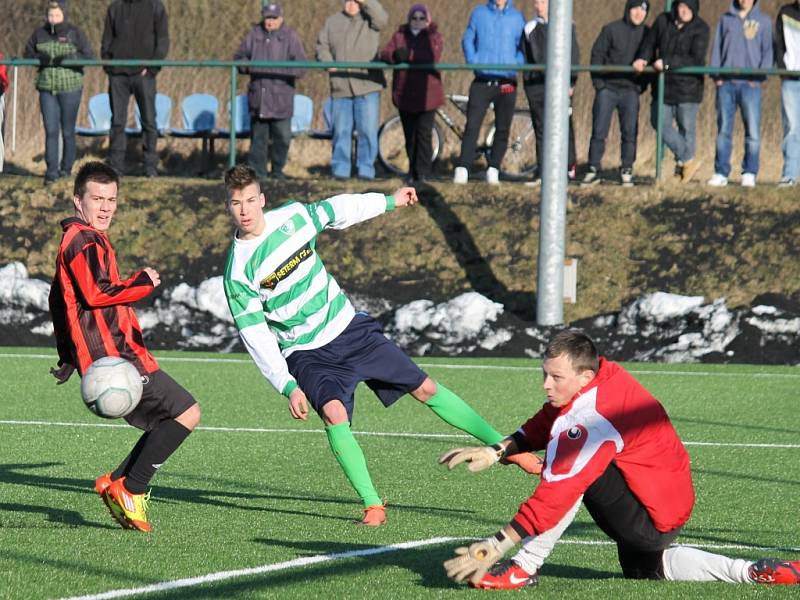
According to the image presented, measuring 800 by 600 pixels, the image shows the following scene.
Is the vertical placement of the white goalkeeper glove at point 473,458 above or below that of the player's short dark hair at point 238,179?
below

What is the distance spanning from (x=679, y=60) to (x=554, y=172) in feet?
8.72

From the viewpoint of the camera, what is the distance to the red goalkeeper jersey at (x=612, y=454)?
4941 mm

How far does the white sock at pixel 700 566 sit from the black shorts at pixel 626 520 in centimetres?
4

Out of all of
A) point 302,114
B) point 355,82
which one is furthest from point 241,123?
point 355,82

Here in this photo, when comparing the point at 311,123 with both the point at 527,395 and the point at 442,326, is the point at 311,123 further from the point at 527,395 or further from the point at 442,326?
the point at 527,395

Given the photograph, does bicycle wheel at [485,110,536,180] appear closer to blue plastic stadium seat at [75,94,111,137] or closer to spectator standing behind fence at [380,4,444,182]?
spectator standing behind fence at [380,4,444,182]

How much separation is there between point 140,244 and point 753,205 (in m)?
6.74

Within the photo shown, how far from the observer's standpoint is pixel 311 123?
19984 millimetres

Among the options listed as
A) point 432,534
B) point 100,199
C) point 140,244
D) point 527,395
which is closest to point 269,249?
point 100,199

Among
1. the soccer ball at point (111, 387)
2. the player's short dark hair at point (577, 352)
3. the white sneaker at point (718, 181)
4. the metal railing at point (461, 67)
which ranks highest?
the metal railing at point (461, 67)

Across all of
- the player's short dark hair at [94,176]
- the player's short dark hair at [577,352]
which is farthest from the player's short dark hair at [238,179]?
the player's short dark hair at [577,352]

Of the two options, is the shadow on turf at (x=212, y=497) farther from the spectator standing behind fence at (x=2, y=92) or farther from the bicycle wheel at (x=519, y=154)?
the bicycle wheel at (x=519, y=154)

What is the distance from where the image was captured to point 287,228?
22.9 ft

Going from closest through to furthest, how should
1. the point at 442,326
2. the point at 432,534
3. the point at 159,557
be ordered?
the point at 159,557, the point at 432,534, the point at 442,326
